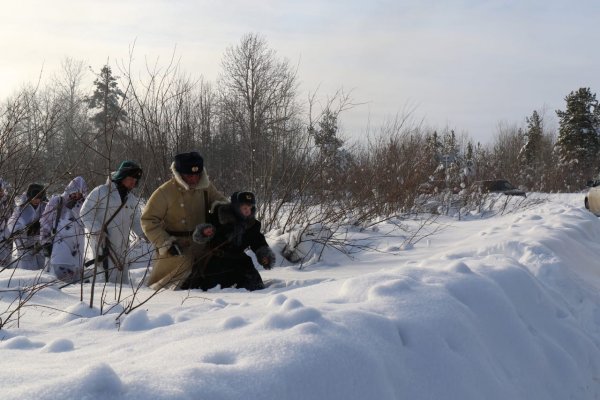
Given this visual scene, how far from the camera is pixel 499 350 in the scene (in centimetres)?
299

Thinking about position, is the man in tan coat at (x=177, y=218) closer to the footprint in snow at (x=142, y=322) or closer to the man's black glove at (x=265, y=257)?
the man's black glove at (x=265, y=257)

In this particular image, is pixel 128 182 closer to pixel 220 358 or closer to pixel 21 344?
pixel 21 344

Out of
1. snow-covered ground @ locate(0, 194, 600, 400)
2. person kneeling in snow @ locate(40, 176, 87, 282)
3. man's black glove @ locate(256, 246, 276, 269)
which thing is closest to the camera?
snow-covered ground @ locate(0, 194, 600, 400)

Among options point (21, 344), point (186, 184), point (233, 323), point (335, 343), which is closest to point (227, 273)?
point (186, 184)

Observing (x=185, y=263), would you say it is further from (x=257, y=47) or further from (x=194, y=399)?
(x=257, y=47)

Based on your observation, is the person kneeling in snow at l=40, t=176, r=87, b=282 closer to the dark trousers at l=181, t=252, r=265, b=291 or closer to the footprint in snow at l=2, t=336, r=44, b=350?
the dark trousers at l=181, t=252, r=265, b=291

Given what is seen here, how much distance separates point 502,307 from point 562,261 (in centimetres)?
261

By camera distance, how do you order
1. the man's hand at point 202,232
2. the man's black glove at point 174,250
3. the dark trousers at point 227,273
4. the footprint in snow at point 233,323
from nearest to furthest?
the footprint in snow at point 233,323 < the man's hand at point 202,232 < the man's black glove at point 174,250 < the dark trousers at point 227,273

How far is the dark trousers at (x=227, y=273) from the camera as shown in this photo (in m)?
5.26

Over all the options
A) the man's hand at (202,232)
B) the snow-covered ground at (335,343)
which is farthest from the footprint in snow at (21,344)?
the man's hand at (202,232)

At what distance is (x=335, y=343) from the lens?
2.20 meters

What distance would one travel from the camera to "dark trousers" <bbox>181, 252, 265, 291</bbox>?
5.26 m

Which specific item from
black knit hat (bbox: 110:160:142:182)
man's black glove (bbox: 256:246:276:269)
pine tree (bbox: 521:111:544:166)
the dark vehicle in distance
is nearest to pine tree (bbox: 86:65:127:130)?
black knit hat (bbox: 110:160:142:182)

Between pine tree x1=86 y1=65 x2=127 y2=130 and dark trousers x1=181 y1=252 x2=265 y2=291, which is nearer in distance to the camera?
pine tree x1=86 y1=65 x2=127 y2=130
